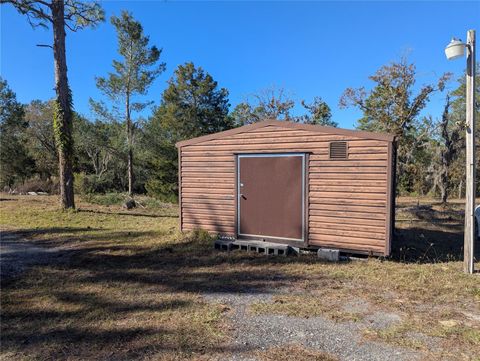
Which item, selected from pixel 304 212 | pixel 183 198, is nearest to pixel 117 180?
pixel 183 198

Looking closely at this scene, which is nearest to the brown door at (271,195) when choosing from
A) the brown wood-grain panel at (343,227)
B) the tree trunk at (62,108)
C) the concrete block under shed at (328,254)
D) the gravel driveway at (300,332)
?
the brown wood-grain panel at (343,227)

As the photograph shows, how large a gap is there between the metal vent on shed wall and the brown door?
52 centimetres

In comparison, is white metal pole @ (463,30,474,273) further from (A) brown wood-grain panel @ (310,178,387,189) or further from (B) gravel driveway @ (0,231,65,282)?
(B) gravel driveway @ (0,231,65,282)

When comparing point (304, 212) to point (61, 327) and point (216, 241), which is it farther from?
point (61, 327)

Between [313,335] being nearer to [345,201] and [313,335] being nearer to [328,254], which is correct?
[328,254]

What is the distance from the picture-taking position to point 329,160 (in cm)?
563

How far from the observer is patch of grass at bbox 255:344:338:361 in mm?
2559

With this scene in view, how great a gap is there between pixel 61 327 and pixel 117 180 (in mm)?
20193

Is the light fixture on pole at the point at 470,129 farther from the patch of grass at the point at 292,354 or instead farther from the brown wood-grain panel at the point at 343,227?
the patch of grass at the point at 292,354

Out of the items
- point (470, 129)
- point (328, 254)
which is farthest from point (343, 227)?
point (470, 129)

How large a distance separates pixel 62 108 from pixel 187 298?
950cm

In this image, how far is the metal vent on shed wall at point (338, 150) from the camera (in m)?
5.50

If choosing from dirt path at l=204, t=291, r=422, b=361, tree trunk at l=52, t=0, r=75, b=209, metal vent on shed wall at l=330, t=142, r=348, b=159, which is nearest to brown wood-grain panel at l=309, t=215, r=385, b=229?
metal vent on shed wall at l=330, t=142, r=348, b=159

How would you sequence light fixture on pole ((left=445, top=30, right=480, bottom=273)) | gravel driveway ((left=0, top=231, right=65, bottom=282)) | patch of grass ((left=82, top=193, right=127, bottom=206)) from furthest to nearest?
patch of grass ((left=82, top=193, right=127, bottom=206)), gravel driveway ((left=0, top=231, right=65, bottom=282)), light fixture on pole ((left=445, top=30, right=480, bottom=273))
